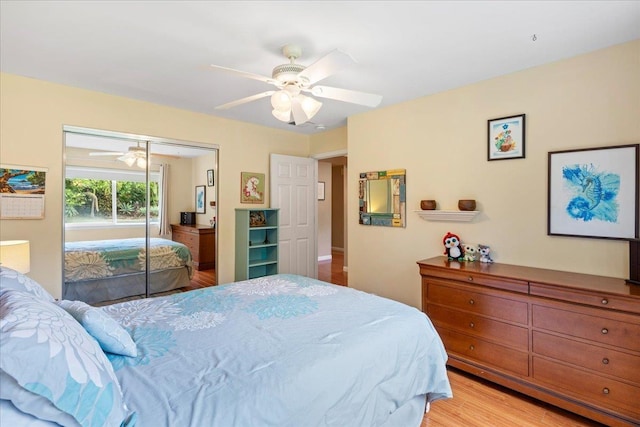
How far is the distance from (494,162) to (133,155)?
12.5 ft

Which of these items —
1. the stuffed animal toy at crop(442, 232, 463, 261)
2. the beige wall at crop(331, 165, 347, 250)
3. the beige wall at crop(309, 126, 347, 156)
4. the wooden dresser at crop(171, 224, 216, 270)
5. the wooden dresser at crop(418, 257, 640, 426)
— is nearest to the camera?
the wooden dresser at crop(418, 257, 640, 426)

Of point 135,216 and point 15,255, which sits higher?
point 135,216

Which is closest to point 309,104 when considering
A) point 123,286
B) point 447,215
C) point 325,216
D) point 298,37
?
point 298,37

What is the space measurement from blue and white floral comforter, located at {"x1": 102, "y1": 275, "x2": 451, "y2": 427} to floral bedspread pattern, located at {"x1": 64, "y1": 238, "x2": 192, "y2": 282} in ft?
5.41

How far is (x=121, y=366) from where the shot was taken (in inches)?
52.1

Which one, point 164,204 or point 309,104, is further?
point 164,204

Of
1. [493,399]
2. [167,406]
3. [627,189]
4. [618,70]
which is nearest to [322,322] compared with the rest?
[167,406]

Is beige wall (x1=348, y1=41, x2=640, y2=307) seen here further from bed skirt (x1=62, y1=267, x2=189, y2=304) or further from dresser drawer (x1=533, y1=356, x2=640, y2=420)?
bed skirt (x1=62, y1=267, x2=189, y2=304)

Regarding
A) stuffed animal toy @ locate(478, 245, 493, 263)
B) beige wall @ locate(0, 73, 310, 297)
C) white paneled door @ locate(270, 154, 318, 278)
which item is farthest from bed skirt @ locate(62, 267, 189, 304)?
stuffed animal toy @ locate(478, 245, 493, 263)

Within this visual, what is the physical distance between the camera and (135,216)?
11.9 feet

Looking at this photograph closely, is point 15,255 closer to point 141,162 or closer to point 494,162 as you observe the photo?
point 141,162

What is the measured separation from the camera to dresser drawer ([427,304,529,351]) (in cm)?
231

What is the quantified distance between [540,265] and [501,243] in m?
0.34

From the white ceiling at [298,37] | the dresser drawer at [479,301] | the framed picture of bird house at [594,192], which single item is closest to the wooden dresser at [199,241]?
the white ceiling at [298,37]
